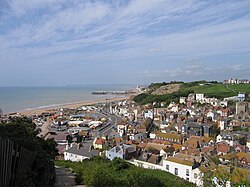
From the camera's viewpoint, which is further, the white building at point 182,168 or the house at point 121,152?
the house at point 121,152

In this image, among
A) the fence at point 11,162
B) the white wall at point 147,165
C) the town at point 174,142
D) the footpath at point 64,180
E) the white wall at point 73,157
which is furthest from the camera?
the white wall at point 73,157

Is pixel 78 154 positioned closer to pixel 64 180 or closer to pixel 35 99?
pixel 64 180

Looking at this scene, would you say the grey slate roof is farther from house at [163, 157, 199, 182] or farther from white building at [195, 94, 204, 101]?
white building at [195, 94, 204, 101]

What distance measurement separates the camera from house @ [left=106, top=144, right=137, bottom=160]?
21875 mm

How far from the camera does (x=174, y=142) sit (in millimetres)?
27438

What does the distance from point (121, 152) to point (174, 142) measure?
25.6 feet

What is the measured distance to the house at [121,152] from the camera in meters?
21.9

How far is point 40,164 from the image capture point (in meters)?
7.97

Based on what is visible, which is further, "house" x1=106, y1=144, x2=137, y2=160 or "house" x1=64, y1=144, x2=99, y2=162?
"house" x1=64, y1=144, x2=99, y2=162

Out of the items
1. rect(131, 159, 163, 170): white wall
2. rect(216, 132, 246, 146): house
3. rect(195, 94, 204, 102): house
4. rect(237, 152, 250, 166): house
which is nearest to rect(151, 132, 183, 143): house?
rect(216, 132, 246, 146): house

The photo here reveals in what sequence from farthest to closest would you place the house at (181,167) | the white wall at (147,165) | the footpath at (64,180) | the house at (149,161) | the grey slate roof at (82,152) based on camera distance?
the grey slate roof at (82,152)
the house at (149,161)
the white wall at (147,165)
the house at (181,167)
the footpath at (64,180)

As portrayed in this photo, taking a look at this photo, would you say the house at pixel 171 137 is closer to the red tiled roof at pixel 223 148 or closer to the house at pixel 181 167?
the red tiled roof at pixel 223 148

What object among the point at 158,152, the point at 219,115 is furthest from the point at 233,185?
the point at 219,115

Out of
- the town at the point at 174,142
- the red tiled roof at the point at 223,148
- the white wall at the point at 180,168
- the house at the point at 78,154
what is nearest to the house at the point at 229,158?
the town at the point at 174,142
